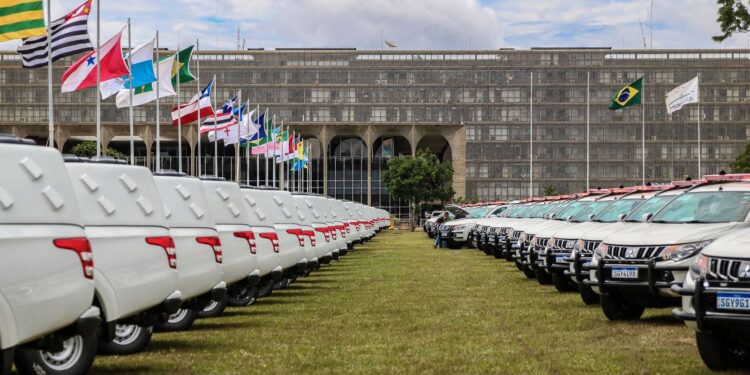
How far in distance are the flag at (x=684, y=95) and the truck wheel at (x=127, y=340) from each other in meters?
48.2

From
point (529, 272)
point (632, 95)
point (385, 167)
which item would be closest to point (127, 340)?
point (529, 272)

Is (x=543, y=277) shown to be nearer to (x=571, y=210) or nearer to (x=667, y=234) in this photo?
(x=571, y=210)

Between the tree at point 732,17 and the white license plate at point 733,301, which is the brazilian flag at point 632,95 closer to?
the tree at point 732,17

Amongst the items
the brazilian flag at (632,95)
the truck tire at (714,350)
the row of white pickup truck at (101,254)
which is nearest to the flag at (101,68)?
the row of white pickup truck at (101,254)

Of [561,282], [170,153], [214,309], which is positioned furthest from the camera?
[170,153]

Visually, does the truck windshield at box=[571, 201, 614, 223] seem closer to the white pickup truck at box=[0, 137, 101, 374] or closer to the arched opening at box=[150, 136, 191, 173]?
the white pickup truck at box=[0, 137, 101, 374]

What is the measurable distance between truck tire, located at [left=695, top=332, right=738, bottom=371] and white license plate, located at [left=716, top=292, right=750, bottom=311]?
22.1 inches

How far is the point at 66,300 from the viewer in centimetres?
912

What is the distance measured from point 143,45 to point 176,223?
21.7 metres

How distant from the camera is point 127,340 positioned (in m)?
12.7

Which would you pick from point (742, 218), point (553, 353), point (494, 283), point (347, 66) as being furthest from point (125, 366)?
point (347, 66)

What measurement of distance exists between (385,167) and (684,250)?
128 m

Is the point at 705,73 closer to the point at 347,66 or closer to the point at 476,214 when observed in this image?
the point at 347,66

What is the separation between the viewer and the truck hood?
47.8ft
